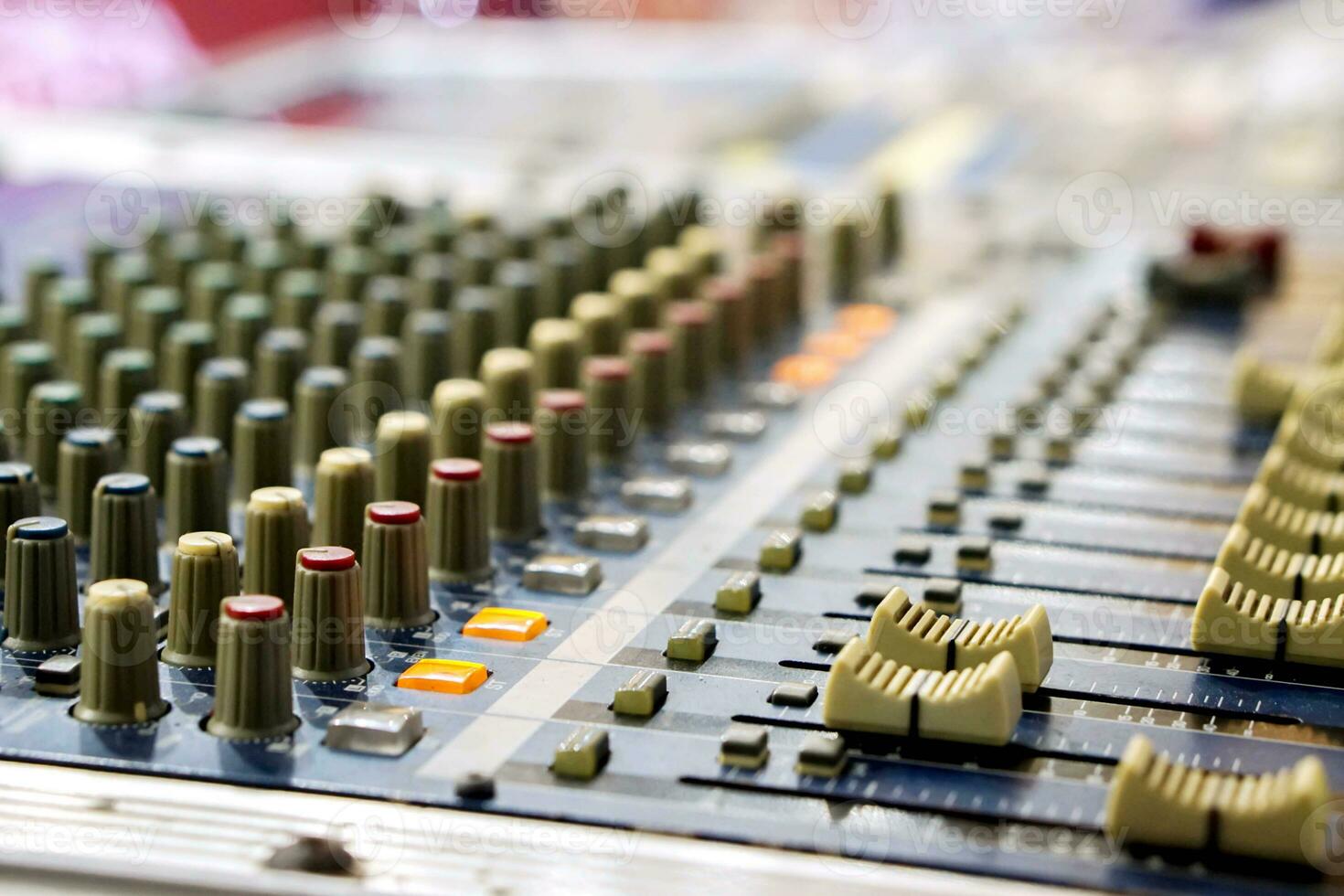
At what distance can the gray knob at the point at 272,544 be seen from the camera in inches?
87.8

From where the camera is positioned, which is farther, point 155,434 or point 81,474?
point 155,434

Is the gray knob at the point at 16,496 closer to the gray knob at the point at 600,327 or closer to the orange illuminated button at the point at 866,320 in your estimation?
the gray knob at the point at 600,327

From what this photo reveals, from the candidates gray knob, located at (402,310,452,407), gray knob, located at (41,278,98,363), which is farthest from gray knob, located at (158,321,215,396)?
gray knob, located at (402,310,452,407)

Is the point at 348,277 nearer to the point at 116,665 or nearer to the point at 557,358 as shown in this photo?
the point at 557,358

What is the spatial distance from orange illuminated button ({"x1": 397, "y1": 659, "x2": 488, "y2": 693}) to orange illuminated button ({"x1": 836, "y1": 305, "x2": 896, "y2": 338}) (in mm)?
1907

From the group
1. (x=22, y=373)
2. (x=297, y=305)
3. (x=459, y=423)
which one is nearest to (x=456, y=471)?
(x=459, y=423)

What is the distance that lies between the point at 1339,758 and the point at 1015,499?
971mm

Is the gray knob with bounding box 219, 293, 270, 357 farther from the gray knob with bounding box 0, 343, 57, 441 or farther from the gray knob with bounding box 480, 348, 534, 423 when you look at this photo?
the gray knob with bounding box 480, 348, 534, 423

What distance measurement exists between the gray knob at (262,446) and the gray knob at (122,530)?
0.32 meters

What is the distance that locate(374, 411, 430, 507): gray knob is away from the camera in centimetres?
255

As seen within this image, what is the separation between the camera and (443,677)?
2076mm

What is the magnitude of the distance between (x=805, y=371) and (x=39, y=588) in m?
1.78

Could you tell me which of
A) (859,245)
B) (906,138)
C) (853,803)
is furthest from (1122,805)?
(906,138)

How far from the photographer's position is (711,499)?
111 inches
